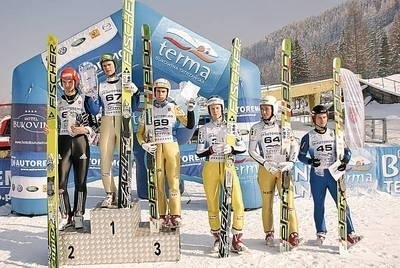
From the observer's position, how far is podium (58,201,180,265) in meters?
4.60

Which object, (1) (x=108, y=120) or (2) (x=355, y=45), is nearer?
(1) (x=108, y=120)

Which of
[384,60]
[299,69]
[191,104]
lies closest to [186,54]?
[191,104]

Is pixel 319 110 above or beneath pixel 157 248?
above

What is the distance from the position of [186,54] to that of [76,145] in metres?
2.86

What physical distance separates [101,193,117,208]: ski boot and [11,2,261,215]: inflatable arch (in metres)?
2.60

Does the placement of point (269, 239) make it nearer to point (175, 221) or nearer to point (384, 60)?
point (175, 221)

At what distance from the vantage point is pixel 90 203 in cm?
839

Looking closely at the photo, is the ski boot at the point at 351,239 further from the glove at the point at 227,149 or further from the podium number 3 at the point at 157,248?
the podium number 3 at the point at 157,248

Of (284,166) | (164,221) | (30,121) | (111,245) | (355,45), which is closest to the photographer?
(111,245)

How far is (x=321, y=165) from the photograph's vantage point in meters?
4.92

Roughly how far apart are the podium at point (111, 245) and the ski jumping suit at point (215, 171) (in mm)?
621

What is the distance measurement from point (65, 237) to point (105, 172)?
0.89 m

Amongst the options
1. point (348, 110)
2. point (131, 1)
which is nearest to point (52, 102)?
point (131, 1)

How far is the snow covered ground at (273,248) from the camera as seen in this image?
4484mm
